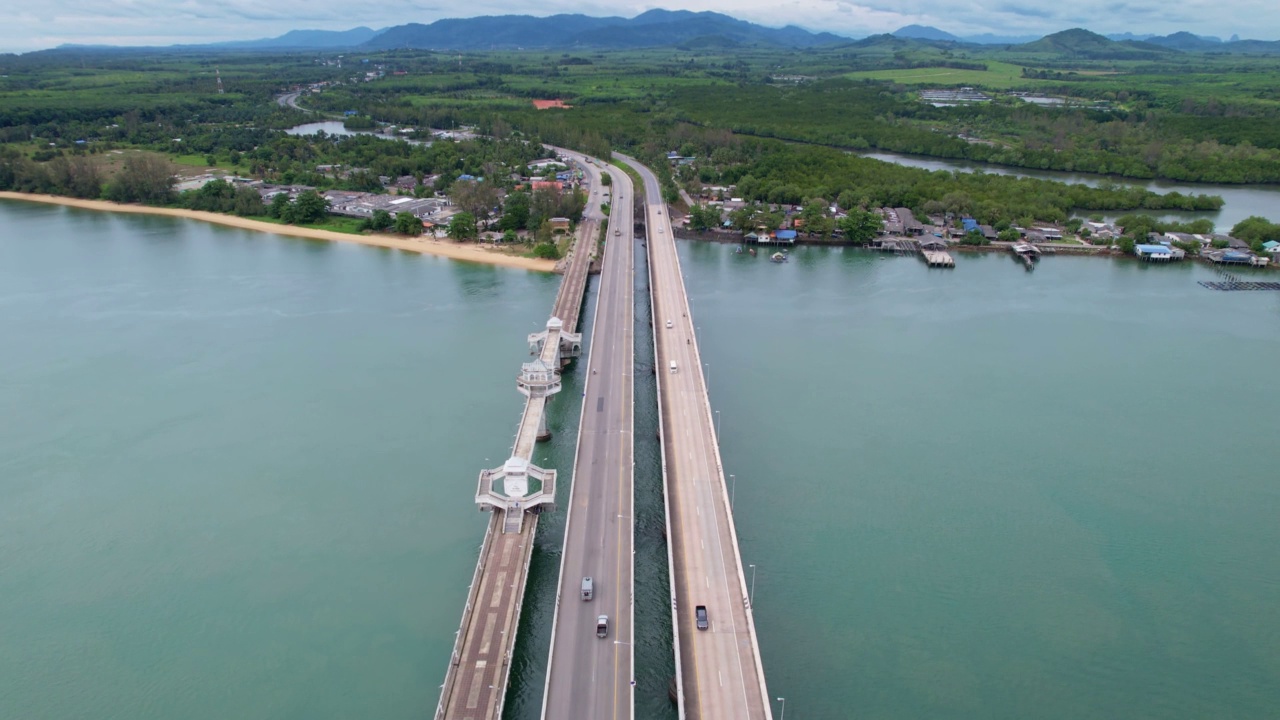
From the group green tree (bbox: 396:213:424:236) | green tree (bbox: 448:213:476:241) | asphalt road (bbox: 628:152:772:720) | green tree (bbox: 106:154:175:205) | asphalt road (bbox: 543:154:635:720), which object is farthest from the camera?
green tree (bbox: 106:154:175:205)

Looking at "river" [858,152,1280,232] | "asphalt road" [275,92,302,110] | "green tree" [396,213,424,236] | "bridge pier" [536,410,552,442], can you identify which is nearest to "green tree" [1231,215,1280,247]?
"river" [858,152,1280,232]

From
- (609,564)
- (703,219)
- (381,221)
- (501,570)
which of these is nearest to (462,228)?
(381,221)

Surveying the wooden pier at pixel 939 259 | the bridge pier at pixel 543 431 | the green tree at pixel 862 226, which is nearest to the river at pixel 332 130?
the green tree at pixel 862 226

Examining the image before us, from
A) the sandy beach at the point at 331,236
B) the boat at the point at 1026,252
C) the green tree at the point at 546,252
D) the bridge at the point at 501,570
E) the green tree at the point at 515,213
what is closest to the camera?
the bridge at the point at 501,570

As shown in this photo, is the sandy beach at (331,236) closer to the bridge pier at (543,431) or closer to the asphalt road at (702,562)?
the bridge pier at (543,431)

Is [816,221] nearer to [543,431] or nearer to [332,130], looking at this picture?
[543,431]

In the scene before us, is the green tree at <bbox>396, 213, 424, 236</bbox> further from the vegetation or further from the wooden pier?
the wooden pier
